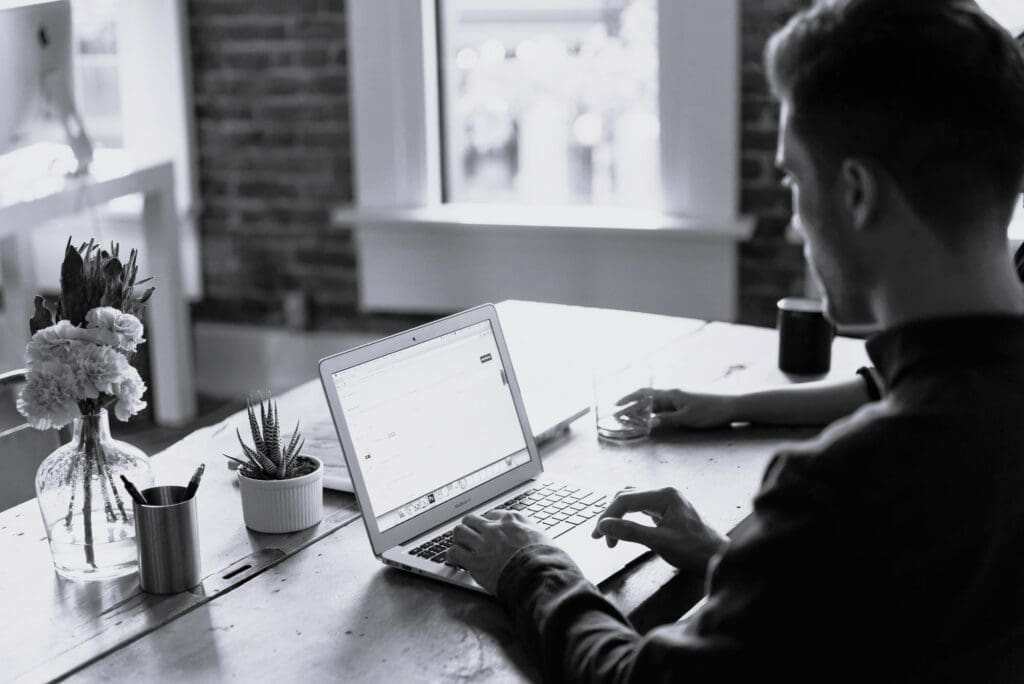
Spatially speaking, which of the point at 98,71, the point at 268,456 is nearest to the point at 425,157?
the point at 98,71

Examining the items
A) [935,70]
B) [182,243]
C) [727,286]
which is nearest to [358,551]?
[935,70]

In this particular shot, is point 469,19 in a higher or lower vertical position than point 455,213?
higher

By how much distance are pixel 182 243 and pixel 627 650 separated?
12.4 ft

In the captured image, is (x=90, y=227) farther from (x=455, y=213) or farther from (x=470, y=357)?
(x=470, y=357)

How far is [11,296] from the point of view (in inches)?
159

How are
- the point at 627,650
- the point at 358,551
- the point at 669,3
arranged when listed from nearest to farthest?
the point at 627,650, the point at 358,551, the point at 669,3

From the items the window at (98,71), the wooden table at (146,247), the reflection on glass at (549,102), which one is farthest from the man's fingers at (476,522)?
the window at (98,71)

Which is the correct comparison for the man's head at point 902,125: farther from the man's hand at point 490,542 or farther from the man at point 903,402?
the man's hand at point 490,542

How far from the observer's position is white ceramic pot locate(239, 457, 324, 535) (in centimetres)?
166

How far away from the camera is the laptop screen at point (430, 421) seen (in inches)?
62.0

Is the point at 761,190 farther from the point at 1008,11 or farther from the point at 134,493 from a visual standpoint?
the point at 134,493

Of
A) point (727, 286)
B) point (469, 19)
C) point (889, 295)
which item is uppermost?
point (469, 19)

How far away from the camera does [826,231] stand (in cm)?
108

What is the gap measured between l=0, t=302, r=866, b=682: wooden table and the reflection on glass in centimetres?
224
